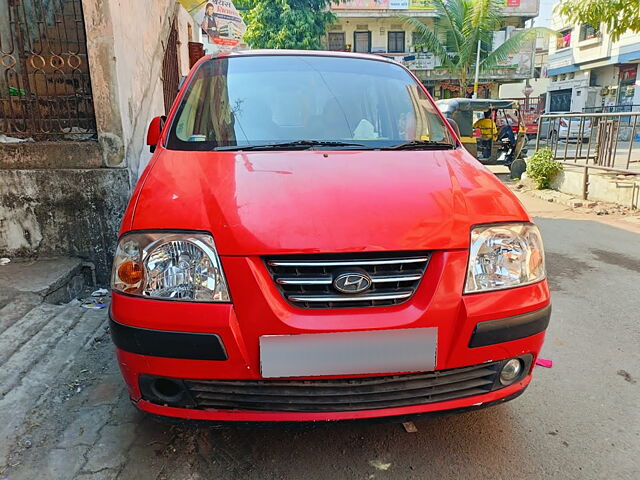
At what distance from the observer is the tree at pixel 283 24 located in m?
22.0

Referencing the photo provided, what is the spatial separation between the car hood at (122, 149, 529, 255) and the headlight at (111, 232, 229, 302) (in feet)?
0.16

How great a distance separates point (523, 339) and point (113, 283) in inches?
60.5

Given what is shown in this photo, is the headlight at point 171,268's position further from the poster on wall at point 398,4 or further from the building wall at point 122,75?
the poster on wall at point 398,4

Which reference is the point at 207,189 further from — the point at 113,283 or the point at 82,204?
the point at 82,204

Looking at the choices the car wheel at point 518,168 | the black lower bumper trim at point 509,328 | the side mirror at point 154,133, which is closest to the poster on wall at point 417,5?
the car wheel at point 518,168

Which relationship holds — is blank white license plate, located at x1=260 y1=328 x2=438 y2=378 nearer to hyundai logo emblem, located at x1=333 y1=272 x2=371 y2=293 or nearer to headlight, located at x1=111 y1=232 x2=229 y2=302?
hyundai logo emblem, located at x1=333 y1=272 x2=371 y2=293

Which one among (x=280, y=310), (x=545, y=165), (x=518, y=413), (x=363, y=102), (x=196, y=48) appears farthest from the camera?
(x=196, y=48)

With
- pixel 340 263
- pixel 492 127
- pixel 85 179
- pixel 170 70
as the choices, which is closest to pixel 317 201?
pixel 340 263

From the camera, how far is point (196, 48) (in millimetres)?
9969

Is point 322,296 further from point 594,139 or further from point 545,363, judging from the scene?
point 594,139

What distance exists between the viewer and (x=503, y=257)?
1.84m

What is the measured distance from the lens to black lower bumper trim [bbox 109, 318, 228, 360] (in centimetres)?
162

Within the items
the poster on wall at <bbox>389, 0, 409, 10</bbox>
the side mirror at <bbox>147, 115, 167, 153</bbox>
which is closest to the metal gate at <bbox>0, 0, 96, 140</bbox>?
the side mirror at <bbox>147, 115, 167, 153</bbox>

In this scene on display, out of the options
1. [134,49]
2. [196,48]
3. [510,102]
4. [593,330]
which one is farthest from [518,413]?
[510,102]
